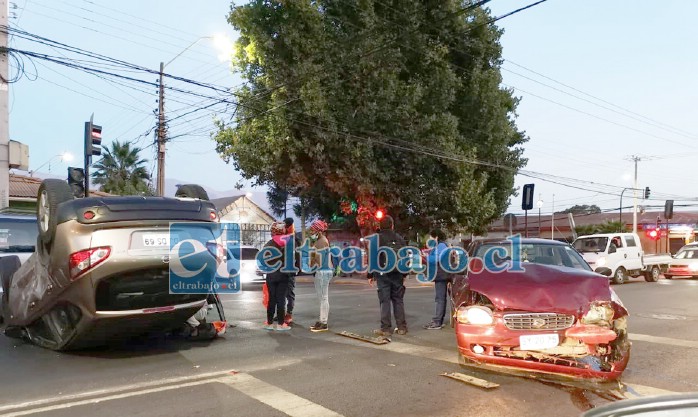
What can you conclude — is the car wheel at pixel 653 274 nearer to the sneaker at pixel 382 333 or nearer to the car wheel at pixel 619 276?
the car wheel at pixel 619 276

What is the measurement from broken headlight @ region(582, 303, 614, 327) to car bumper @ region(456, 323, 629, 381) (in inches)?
2.9

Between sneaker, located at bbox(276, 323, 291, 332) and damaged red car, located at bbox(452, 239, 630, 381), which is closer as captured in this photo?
damaged red car, located at bbox(452, 239, 630, 381)

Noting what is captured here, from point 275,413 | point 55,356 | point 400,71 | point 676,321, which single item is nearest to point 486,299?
point 275,413

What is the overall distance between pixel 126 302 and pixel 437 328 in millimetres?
4986

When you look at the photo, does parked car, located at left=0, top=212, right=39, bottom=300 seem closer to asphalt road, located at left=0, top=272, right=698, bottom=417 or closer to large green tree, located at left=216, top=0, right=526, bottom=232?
asphalt road, located at left=0, top=272, right=698, bottom=417

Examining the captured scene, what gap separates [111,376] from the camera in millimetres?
5883

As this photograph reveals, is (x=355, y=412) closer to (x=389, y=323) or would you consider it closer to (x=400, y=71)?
(x=389, y=323)

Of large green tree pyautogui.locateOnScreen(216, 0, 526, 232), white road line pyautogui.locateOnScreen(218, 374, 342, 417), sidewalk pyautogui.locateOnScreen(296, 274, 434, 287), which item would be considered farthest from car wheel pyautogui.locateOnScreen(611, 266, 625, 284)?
white road line pyautogui.locateOnScreen(218, 374, 342, 417)

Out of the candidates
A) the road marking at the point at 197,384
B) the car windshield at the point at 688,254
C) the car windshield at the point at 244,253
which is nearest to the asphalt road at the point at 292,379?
the road marking at the point at 197,384

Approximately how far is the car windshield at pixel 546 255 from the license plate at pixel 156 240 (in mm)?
4330

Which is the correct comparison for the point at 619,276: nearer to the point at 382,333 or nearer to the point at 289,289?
the point at 382,333

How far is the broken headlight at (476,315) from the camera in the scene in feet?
18.9

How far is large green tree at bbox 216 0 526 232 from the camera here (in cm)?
2047

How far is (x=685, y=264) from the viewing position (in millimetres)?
23297
